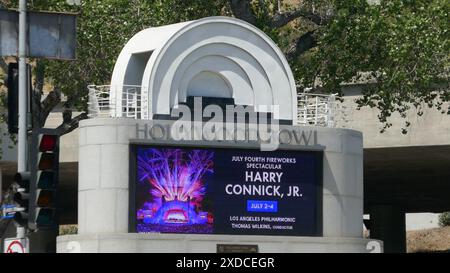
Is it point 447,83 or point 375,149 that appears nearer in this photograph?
point 447,83

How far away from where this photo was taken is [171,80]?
125 ft

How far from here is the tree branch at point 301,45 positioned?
51.3 m

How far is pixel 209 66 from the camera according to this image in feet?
129

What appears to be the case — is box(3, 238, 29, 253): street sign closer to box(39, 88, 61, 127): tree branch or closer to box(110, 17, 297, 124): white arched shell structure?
box(110, 17, 297, 124): white arched shell structure

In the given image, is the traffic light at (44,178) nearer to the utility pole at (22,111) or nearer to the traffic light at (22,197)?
the traffic light at (22,197)

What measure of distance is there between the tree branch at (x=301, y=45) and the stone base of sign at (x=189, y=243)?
1380 cm

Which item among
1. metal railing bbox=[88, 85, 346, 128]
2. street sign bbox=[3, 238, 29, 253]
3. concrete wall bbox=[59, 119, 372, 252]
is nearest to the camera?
street sign bbox=[3, 238, 29, 253]

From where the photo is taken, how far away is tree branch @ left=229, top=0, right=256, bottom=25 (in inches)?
1997

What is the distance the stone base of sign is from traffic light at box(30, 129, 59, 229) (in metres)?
12.0

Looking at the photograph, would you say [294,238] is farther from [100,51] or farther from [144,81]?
[100,51]

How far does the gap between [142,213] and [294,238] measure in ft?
16.4

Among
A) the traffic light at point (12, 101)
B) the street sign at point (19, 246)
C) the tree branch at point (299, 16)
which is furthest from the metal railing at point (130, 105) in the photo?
the street sign at point (19, 246)

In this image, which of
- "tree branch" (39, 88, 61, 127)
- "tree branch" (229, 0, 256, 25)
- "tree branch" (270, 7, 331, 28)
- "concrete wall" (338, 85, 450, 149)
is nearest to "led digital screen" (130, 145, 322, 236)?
"tree branch" (229, 0, 256, 25)
